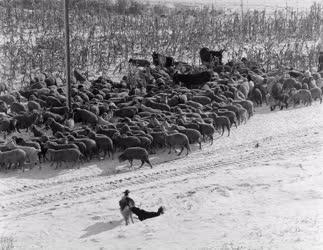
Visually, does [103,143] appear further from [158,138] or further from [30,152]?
[30,152]

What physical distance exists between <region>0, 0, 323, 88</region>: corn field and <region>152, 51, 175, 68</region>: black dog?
3.90ft

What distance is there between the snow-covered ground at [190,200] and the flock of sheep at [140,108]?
1.40ft

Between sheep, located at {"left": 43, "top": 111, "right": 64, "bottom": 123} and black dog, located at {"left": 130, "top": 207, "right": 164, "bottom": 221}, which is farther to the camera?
sheep, located at {"left": 43, "top": 111, "right": 64, "bottom": 123}

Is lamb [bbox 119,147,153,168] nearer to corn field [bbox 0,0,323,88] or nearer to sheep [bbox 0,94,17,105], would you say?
sheep [bbox 0,94,17,105]

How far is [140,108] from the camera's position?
16.3 meters

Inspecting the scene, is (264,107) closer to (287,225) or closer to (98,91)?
(98,91)

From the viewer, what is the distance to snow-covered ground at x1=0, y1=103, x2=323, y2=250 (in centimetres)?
920

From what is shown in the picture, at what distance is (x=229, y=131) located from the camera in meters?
15.4

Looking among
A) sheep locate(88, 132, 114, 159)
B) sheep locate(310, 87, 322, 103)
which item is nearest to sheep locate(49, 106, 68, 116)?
sheep locate(88, 132, 114, 159)

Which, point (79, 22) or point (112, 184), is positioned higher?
point (79, 22)

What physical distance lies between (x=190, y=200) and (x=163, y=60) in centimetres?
1195

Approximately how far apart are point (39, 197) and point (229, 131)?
5696 millimetres

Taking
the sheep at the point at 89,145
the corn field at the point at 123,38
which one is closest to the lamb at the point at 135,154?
the sheep at the point at 89,145

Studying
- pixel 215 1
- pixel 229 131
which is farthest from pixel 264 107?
pixel 215 1
